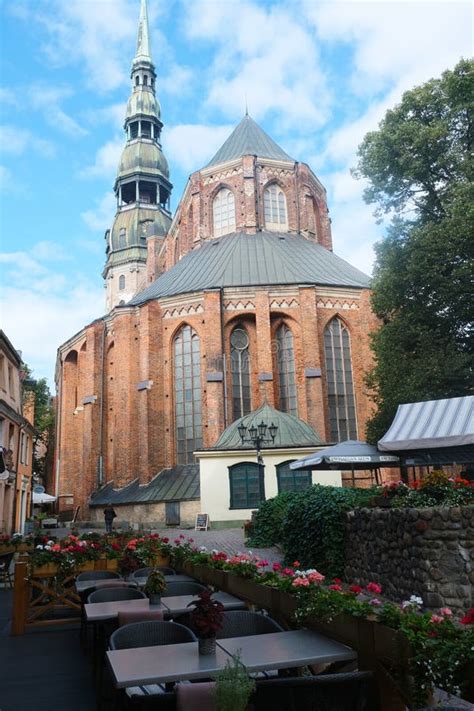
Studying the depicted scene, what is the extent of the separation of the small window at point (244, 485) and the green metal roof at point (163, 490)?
3599 millimetres

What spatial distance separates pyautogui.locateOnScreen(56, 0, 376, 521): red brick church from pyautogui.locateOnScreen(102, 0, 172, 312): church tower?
17293 millimetres

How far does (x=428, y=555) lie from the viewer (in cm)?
948

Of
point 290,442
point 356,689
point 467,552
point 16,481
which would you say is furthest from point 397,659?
point 16,481

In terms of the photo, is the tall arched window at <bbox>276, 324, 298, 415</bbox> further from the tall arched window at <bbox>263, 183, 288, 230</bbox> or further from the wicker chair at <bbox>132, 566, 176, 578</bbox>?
the wicker chair at <bbox>132, 566, 176, 578</bbox>

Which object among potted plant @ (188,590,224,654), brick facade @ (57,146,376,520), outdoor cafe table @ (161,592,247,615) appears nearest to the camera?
potted plant @ (188,590,224,654)

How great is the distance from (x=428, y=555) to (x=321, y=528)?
3858 mm

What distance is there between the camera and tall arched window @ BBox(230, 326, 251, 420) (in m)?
32.1

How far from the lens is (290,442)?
1009 inches

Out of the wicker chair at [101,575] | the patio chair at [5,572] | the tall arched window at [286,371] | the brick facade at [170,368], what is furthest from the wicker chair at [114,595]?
the tall arched window at [286,371]

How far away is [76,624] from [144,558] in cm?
133

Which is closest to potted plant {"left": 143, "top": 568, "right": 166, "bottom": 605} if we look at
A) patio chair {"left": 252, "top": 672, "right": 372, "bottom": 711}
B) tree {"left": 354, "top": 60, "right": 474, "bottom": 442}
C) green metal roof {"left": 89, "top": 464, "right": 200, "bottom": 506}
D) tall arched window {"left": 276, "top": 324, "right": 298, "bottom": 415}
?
patio chair {"left": 252, "top": 672, "right": 372, "bottom": 711}

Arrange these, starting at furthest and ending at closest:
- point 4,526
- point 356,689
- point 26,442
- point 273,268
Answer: point 273,268 < point 26,442 < point 4,526 < point 356,689

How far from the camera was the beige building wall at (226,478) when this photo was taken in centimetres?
2448

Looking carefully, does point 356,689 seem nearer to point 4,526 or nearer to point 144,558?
point 144,558
